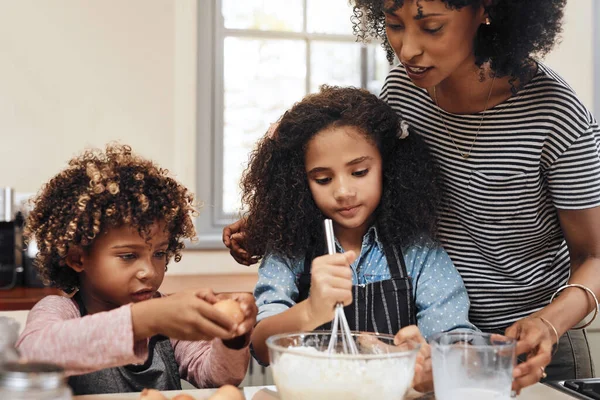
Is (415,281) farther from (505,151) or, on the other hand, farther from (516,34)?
(516,34)

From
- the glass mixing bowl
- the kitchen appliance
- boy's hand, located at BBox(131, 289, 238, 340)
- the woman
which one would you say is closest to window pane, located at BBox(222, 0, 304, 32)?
the kitchen appliance

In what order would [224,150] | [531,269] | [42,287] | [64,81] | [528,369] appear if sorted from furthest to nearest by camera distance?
[224,150] < [64,81] < [42,287] < [531,269] < [528,369]

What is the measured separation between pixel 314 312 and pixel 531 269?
0.58 m

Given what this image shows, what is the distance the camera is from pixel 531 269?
4.91ft

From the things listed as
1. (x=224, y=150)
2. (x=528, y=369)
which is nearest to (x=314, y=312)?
(x=528, y=369)

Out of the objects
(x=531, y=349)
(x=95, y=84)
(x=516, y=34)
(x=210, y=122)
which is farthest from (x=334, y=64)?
(x=531, y=349)

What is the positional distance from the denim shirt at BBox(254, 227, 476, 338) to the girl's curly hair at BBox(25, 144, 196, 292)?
229 mm

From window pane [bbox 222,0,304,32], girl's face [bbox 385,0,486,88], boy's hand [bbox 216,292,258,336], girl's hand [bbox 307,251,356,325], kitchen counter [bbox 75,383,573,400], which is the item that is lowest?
kitchen counter [bbox 75,383,573,400]

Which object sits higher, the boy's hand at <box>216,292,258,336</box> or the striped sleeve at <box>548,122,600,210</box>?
the striped sleeve at <box>548,122,600,210</box>

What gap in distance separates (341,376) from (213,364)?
492mm

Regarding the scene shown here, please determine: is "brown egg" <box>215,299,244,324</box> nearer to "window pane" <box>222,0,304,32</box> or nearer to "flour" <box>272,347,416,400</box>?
"flour" <box>272,347,416,400</box>

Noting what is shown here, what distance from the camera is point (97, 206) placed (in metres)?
1.36

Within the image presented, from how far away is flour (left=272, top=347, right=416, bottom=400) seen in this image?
2.91ft

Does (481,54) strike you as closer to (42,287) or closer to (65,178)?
(65,178)
